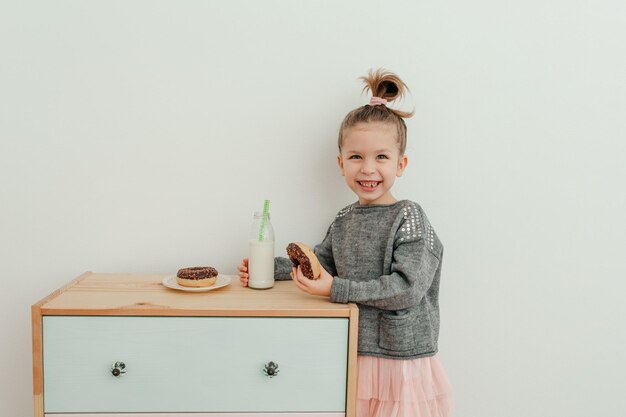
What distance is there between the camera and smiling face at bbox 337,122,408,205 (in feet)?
3.93

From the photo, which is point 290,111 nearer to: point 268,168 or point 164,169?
point 268,168

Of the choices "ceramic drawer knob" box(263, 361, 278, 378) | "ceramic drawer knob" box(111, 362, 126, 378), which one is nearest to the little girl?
"ceramic drawer knob" box(263, 361, 278, 378)

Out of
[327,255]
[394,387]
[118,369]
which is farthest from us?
[327,255]

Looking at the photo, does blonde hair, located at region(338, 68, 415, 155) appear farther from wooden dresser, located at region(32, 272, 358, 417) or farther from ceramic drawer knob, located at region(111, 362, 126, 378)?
ceramic drawer knob, located at region(111, 362, 126, 378)

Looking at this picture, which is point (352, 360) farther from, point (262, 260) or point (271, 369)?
point (262, 260)

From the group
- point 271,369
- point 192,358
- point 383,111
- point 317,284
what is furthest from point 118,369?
point 383,111

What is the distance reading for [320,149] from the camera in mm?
1399

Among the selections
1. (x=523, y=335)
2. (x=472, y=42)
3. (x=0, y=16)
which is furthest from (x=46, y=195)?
(x=523, y=335)

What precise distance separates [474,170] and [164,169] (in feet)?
2.82

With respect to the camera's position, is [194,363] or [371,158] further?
[371,158]

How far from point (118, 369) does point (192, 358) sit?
15cm

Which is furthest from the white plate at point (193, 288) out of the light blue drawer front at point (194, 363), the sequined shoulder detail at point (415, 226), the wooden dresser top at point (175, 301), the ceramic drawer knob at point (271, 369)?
the sequined shoulder detail at point (415, 226)

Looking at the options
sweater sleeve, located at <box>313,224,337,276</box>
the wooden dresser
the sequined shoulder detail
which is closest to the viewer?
the wooden dresser

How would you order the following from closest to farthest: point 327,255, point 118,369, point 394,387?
point 118,369, point 394,387, point 327,255
